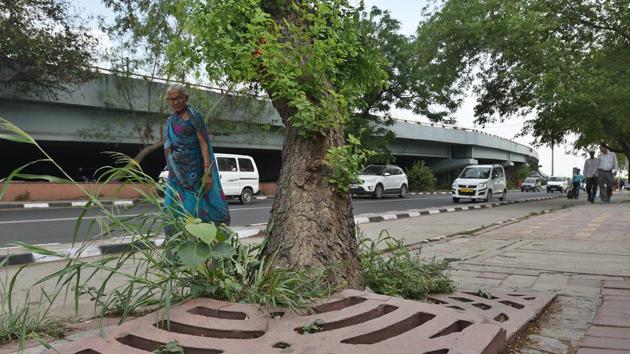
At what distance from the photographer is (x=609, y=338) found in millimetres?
2852

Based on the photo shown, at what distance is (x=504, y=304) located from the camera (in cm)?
342

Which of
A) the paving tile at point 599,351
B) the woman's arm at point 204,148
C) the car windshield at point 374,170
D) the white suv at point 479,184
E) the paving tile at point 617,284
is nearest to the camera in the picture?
the paving tile at point 599,351

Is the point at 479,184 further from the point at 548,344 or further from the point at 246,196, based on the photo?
the point at 548,344

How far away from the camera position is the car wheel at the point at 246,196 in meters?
18.1

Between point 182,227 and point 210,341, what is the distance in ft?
2.09

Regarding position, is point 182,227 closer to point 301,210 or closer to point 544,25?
point 301,210

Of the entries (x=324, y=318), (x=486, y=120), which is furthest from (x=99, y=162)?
(x=324, y=318)

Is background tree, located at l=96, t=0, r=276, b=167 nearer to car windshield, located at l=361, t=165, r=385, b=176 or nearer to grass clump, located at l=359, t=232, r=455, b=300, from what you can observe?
car windshield, located at l=361, t=165, r=385, b=176

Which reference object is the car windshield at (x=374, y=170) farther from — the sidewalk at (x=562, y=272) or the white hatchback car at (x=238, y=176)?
the sidewalk at (x=562, y=272)

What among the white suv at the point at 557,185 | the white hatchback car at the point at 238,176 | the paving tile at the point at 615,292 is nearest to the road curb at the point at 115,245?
the paving tile at the point at 615,292

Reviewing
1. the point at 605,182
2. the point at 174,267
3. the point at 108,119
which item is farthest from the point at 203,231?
the point at 108,119

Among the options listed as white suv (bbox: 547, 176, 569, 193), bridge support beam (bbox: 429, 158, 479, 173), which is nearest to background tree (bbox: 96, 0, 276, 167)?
bridge support beam (bbox: 429, 158, 479, 173)

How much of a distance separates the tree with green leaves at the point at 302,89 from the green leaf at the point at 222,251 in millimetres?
493

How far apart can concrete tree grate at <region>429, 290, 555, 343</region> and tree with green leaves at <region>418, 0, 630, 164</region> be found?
13282 mm
